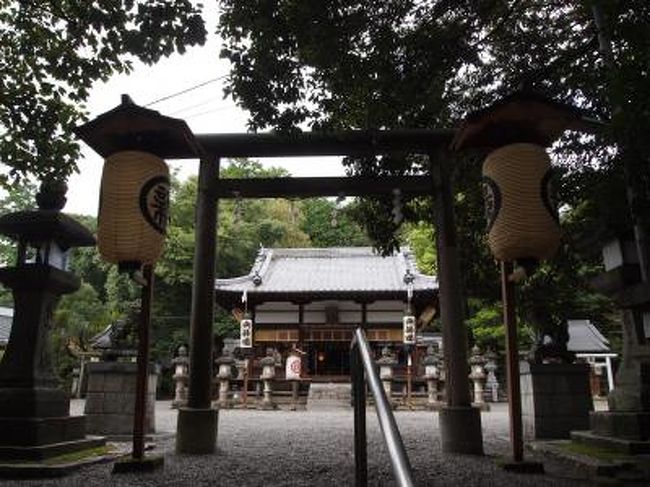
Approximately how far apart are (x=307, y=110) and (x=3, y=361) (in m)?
4.53

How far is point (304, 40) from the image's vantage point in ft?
18.0

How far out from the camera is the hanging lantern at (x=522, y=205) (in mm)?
5652

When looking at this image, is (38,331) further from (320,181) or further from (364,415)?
(364,415)

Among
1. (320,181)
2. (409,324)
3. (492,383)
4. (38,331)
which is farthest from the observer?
(492,383)

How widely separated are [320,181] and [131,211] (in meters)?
2.82

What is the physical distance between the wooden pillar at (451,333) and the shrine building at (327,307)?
15.5 m

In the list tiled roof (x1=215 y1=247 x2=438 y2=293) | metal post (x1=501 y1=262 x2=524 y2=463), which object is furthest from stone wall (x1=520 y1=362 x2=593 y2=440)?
tiled roof (x1=215 y1=247 x2=438 y2=293)

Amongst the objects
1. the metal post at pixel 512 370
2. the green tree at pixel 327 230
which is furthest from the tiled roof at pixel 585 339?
the green tree at pixel 327 230

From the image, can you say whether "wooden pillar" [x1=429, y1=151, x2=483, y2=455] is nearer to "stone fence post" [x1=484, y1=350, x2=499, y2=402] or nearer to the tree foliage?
the tree foliage

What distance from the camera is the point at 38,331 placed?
22.8 feet

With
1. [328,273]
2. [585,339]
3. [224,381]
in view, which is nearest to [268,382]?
[224,381]

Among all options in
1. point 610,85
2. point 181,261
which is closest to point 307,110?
point 610,85

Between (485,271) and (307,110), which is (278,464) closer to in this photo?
(307,110)

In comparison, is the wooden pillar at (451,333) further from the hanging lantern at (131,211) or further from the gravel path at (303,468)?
the hanging lantern at (131,211)
